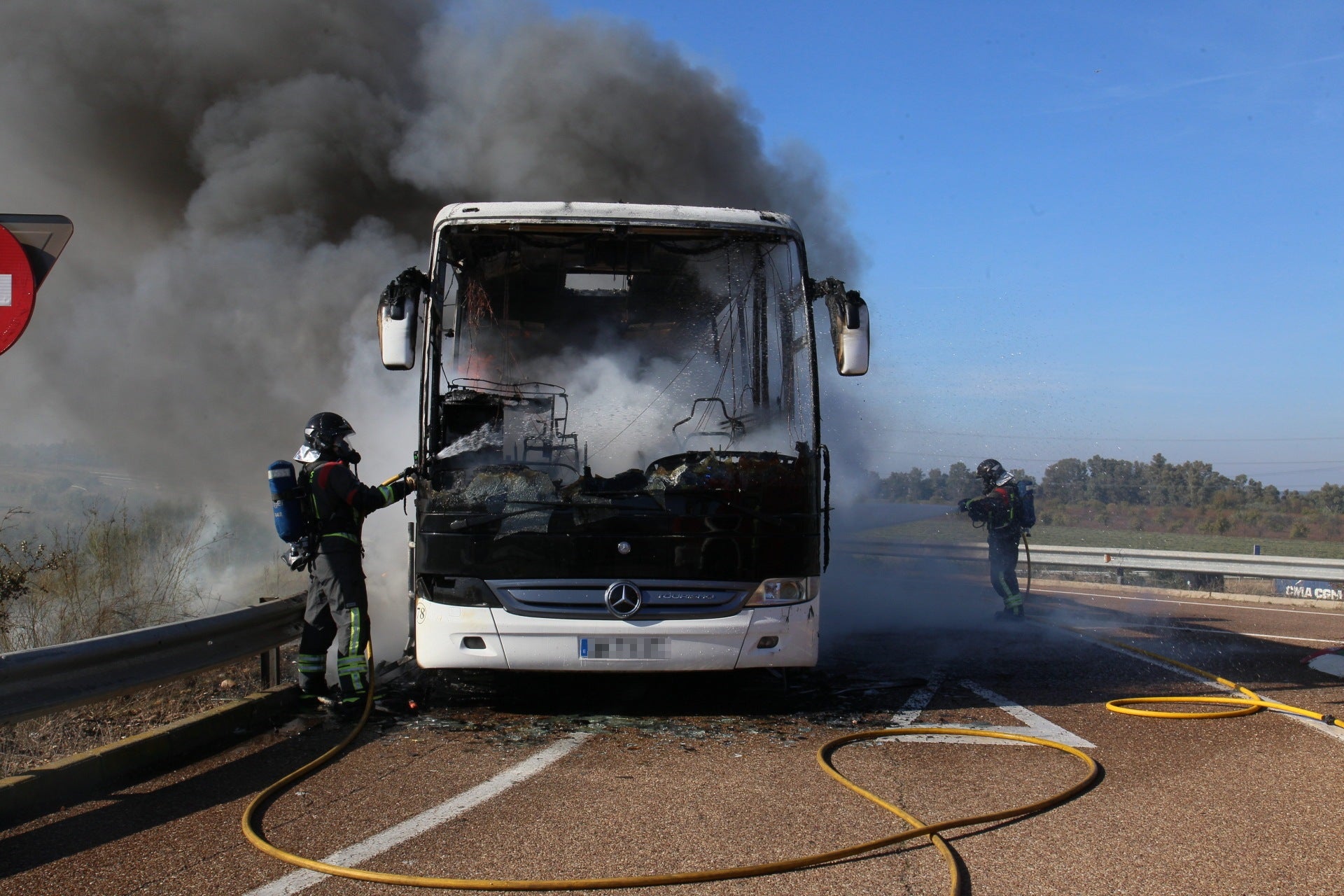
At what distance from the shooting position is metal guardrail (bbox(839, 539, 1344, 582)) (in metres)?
12.6

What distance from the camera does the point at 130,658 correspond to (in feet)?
14.3

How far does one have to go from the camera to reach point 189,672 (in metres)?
4.73

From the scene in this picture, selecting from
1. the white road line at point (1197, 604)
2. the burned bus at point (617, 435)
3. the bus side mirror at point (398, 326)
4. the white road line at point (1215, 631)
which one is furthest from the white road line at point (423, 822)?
the white road line at point (1197, 604)

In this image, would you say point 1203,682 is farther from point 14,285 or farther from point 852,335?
point 14,285

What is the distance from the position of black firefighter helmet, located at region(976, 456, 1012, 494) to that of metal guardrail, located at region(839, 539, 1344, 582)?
8.88 feet

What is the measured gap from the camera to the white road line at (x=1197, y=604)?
1157 centimetres

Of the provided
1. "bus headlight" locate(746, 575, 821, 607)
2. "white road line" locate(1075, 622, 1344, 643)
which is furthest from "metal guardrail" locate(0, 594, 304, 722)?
"white road line" locate(1075, 622, 1344, 643)

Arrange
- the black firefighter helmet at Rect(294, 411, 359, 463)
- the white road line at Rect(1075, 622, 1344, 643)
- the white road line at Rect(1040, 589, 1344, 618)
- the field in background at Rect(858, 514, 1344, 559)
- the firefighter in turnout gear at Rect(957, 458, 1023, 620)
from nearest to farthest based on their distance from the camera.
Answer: the black firefighter helmet at Rect(294, 411, 359, 463), the white road line at Rect(1075, 622, 1344, 643), the firefighter in turnout gear at Rect(957, 458, 1023, 620), the white road line at Rect(1040, 589, 1344, 618), the field in background at Rect(858, 514, 1344, 559)

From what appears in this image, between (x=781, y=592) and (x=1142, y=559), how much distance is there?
10971mm

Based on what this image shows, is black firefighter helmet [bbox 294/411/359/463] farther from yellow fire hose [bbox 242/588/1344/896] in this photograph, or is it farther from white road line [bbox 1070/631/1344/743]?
white road line [bbox 1070/631/1344/743]

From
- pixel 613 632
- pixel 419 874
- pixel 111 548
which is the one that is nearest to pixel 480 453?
pixel 613 632

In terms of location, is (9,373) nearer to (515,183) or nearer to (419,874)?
(515,183)

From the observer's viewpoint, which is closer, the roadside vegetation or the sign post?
the sign post

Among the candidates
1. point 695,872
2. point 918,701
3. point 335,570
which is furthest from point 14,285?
point 918,701
